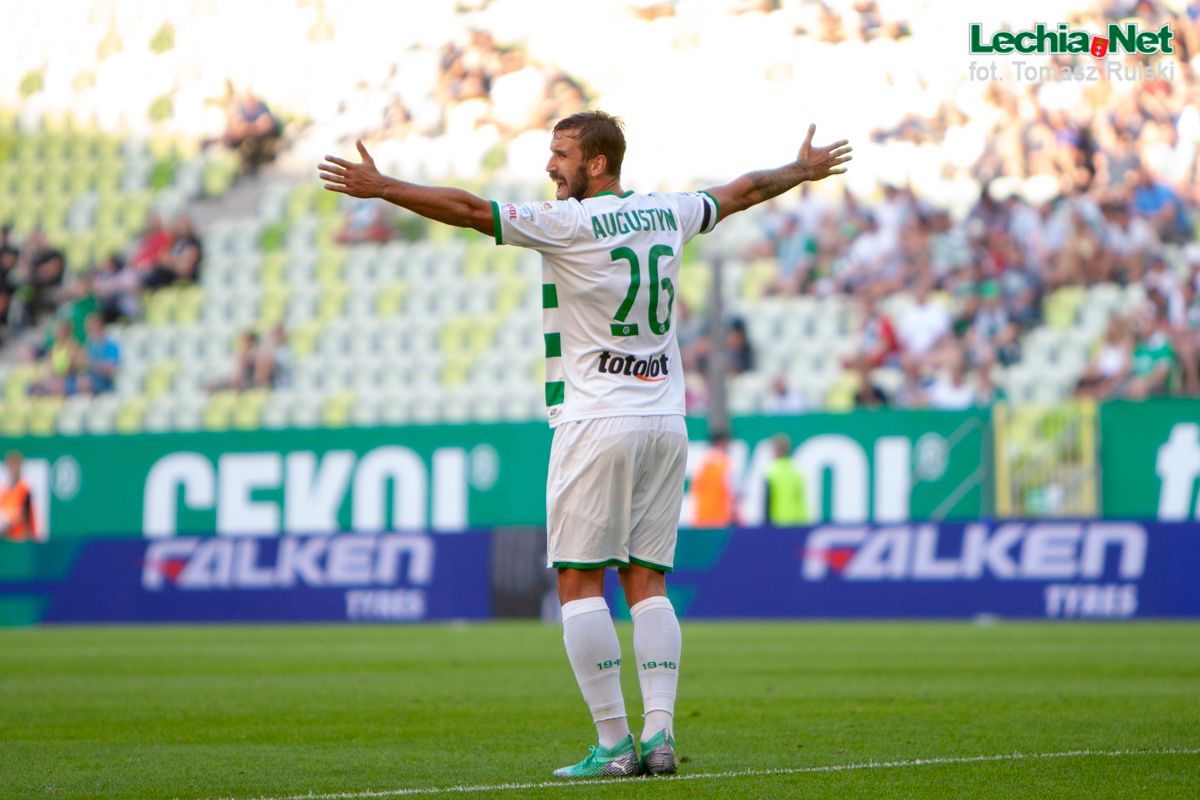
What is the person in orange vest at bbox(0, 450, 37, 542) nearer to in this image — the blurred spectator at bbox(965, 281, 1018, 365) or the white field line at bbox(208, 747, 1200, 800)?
the blurred spectator at bbox(965, 281, 1018, 365)

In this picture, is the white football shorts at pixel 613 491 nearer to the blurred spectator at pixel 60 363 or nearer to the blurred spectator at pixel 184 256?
the blurred spectator at pixel 60 363

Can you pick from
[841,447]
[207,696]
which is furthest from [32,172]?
[207,696]

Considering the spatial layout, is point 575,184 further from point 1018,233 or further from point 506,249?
point 506,249

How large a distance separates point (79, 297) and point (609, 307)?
21903 mm

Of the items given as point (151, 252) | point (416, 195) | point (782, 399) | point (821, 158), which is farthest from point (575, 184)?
point (151, 252)

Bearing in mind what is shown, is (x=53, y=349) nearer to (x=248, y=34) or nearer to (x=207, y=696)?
(x=248, y=34)

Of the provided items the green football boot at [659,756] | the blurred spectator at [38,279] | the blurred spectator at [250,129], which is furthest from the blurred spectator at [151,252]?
the green football boot at [659,756]

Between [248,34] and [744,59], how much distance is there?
7.74m

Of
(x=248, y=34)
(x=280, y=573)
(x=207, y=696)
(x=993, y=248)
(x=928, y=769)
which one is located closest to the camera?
(x=928, y=769)

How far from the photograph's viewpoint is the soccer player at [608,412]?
5.93 metres

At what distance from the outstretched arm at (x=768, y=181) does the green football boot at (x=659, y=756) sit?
5.76 feet

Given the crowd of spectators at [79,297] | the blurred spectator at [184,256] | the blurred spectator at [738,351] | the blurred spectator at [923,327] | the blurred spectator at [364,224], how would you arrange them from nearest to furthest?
the blurred spectator at [923,327]
the blurred spectator at [738,351]
the crowd of spectators at [79,297]
the blurred spectator at [364,224]
the blurred spectator at [184,256]

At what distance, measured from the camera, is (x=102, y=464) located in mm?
22953

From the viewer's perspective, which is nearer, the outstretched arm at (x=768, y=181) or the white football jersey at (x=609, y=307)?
the white football jersey at (x=609, y=307)
